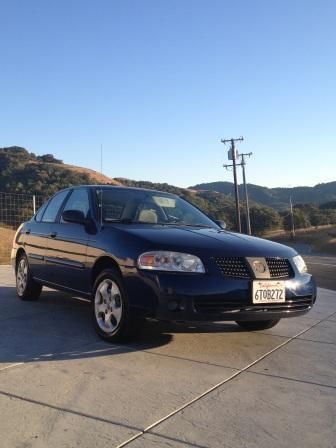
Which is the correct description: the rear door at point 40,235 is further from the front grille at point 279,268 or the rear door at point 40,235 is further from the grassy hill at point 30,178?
the grassy hill at point 30,178

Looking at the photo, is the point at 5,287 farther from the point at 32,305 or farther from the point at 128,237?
the point at 128,237

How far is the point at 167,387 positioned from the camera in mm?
3863

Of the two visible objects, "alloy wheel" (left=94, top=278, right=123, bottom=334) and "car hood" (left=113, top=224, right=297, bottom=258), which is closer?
"car hood" (left=113, top=224, right=297, bottom=258)

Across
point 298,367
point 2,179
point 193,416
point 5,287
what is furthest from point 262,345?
point 2,179

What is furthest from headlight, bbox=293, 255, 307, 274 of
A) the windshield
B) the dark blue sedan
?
the windshield

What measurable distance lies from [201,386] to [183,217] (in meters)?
2.65

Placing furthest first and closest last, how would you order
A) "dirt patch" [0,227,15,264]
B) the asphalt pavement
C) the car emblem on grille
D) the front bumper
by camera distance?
the asphalt pavement < "dirt patch" [0,227,15,264] < the car emblem on grille < the front bumper

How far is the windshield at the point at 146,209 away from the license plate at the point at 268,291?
4.76 feet

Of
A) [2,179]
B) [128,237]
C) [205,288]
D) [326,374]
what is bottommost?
[326,374]

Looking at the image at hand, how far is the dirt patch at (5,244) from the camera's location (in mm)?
13555

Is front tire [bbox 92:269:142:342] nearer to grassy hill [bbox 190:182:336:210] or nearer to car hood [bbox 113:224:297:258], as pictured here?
car hood [bbox 113:224:297:258]

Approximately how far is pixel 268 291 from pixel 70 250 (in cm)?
225

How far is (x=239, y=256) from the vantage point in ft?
15.8

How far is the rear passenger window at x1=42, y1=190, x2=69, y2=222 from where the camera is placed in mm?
6793
